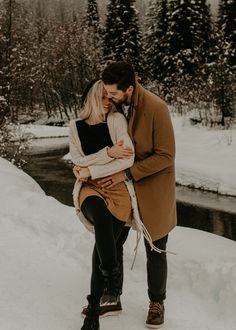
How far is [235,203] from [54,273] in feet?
32.6

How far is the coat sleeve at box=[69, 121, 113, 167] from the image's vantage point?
10.5ft

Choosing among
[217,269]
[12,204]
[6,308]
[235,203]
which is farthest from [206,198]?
[6,308]

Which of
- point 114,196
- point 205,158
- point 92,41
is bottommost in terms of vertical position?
point 205,158

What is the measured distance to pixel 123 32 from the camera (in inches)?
1351

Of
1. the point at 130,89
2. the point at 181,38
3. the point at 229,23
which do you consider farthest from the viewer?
the point at 181,38

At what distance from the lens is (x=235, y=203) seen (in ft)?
44.4

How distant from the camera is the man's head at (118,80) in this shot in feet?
9.93

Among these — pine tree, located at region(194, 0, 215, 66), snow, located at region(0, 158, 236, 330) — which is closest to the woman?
snow, located at region(0, 158, 236, 330)

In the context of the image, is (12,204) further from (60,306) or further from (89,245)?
(60,306)

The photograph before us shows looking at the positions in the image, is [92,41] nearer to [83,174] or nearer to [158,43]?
[158,43]

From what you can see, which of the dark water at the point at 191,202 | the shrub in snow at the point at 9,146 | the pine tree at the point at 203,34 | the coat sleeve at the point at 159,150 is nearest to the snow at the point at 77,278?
the coat sleeve at the point at 159,150

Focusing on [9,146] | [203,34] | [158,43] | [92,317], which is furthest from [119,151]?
[158,43]

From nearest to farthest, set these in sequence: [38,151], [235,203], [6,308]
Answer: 1. [6,308]
2. [235,203]
3. [38,151]

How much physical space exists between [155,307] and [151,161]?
986 millimetres
